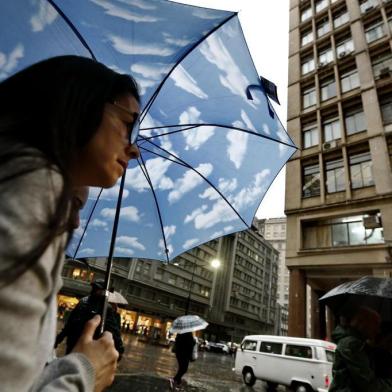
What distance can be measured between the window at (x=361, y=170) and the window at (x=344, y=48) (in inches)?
343

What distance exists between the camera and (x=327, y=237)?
53.7 ft

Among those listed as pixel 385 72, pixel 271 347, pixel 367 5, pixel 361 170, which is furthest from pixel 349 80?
pixel 271 347

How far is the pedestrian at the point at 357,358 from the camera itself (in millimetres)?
2674

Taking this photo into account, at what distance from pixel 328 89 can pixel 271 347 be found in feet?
58.4

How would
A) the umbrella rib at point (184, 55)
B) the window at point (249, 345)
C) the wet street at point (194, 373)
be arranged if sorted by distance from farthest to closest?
the window at point (249, 345), the wet street at point (194, 373), the umbrella rib at point (184, 55)

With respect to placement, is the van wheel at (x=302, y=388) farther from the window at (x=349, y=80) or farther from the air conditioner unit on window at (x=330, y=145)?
the window at (x=349, y=80)

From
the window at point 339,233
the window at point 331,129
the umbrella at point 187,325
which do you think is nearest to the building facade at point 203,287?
the window at point 339,233

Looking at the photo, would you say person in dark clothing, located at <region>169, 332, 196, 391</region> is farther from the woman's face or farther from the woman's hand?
the woman's face

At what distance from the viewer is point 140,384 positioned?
8695mm

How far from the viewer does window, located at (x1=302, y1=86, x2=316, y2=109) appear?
830 inches

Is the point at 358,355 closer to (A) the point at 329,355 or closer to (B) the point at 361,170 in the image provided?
(A) the point at 329,355

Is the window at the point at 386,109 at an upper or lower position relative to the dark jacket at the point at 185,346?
upper


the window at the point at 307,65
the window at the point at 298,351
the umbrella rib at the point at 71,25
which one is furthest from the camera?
the window at the point at 307,65

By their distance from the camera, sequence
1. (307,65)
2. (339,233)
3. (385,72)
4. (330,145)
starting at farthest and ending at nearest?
(307,65), (330,145), (385,72), (339,233)
